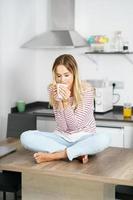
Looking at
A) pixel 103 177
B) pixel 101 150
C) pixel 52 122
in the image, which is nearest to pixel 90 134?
pixel 101 150

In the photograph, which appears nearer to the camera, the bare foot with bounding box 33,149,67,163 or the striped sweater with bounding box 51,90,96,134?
the bare foot with bounding box 33,149,67,163

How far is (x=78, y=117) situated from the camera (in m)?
2.89

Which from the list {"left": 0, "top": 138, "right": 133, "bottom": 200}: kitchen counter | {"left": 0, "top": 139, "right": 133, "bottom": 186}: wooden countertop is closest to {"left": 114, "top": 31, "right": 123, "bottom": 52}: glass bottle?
{"left": 0, "top": 139, "right": 133, "bottom": 186}: wooden countertop

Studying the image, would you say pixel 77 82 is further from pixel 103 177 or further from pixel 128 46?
pixel 128 46

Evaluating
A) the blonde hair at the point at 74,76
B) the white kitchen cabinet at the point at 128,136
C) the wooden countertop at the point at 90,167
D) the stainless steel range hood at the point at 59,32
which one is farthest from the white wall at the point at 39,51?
the wooden countertop at the point at 90,167

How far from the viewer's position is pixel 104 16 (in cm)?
447

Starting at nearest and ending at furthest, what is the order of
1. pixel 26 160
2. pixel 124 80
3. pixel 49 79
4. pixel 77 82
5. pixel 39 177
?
1. pixel 39 177
2. pixel 26 160
3. pixel 77 82
4. pixel 124 80
5. pixel 49 79

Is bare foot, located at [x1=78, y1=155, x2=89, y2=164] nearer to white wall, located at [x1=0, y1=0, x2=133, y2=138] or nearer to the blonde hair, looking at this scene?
the blonde hair

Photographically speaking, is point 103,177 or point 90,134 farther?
point 90,134

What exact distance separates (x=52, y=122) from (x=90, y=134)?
1432 millimetres

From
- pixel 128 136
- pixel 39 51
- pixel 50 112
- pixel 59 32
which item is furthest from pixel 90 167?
pixel 39 51

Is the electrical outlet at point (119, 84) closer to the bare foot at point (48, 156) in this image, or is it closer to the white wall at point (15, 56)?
the white wall at point (15, 56)

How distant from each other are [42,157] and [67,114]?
0.38m

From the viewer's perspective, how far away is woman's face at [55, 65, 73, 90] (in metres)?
2.89
